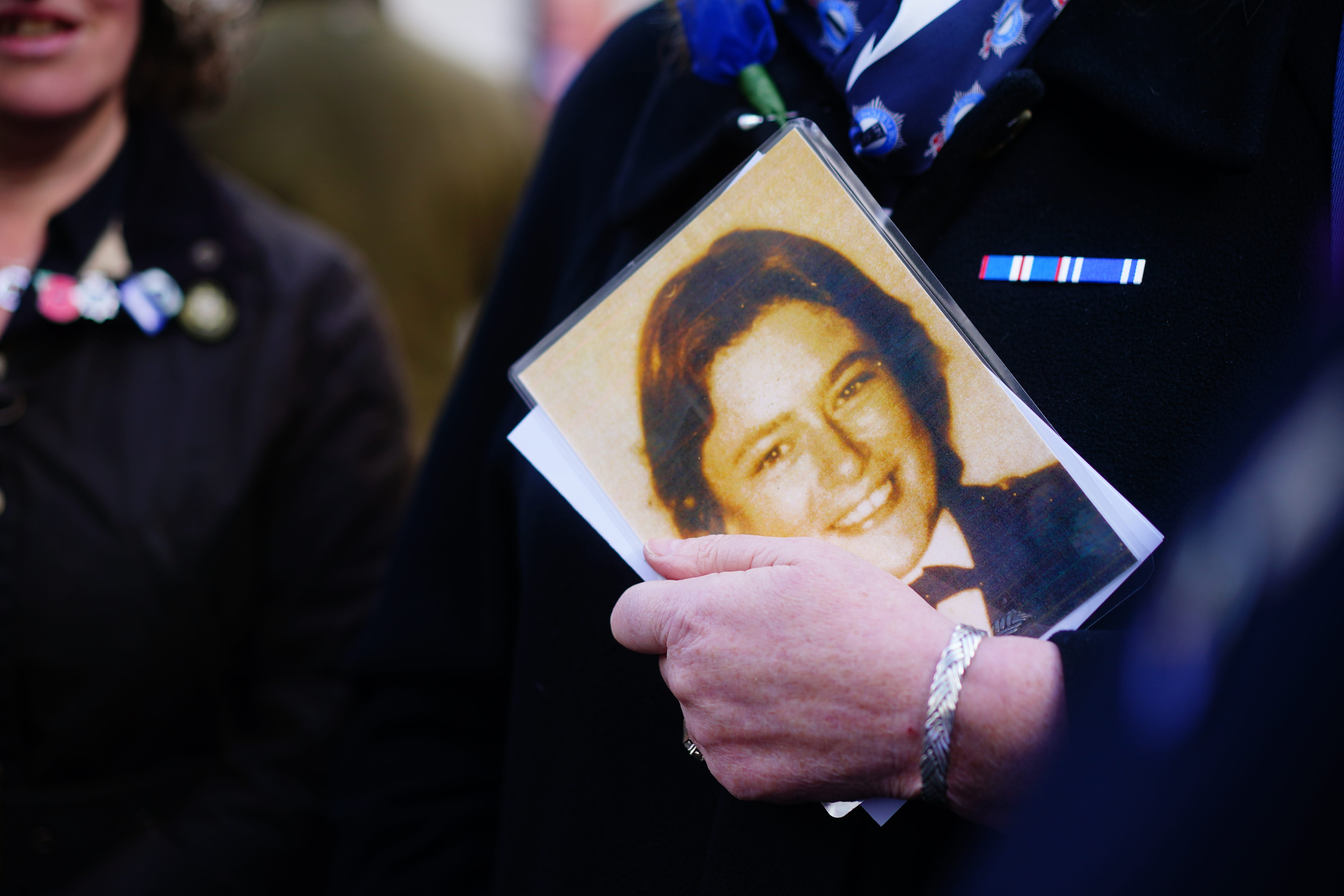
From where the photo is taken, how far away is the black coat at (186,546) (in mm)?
1335

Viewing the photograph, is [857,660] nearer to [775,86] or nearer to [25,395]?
[775,86]

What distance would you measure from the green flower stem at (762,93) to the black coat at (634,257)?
0.02 metres

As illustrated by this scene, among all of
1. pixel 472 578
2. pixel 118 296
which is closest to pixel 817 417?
pixel 472 578

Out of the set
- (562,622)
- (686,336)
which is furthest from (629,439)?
(562,622)

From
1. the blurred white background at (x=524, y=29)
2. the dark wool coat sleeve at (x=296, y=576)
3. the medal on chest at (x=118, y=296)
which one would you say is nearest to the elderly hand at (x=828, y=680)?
the dark wool coat sleeve at (x=296, y=576)

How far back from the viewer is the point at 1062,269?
0.82 metres

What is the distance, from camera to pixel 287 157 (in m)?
2.37

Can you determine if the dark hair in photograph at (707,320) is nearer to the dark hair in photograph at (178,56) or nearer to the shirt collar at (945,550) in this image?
the shirt collar at (945,550)

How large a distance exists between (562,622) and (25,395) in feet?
3.08

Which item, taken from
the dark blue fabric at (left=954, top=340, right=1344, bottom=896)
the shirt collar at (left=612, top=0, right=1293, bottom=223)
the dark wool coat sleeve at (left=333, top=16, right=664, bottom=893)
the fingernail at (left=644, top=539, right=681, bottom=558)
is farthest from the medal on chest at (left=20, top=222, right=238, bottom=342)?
the dark blue fabric at (left=954, top=340, right=1344, bottom=896)

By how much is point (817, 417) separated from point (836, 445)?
1.1 inches

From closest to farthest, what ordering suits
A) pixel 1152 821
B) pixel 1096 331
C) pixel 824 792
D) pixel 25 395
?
pixel 1152 821, pixel 824 792, pixel 1096 331, pixel 25 395

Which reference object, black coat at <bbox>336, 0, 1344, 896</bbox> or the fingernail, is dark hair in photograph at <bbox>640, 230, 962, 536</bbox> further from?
black coat at <bbox>336, 0, 1344, 896</bbox>

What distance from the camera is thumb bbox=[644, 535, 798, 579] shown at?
71 cm
